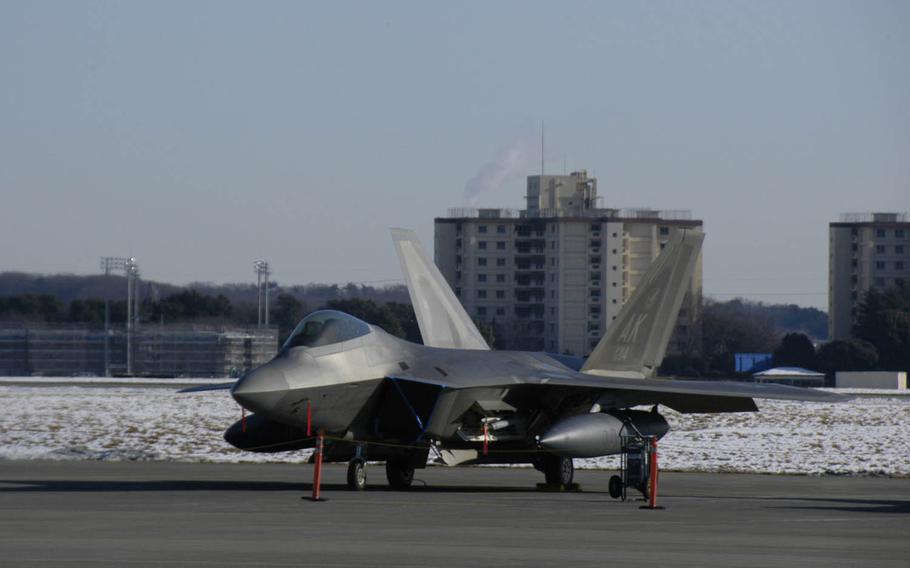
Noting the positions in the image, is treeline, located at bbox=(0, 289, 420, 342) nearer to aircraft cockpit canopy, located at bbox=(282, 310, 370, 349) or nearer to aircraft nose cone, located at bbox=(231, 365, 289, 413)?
aircraft cockpit canopy, located at bbox=(282, 310, 370, 349)

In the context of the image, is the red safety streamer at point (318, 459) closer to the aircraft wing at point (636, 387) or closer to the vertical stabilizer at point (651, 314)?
the aircraft wing at point (636, 387)

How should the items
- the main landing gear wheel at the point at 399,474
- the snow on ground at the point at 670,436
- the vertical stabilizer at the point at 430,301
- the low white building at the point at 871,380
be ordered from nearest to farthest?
the main landing gear wheel at the point at 399,474 < the vertical stabilizer at the point at 430,301 < the snow on ground at the point at 670,436 < the low white building at the point at 871,380

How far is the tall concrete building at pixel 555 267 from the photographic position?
416 ft

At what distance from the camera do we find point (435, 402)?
63.3 feet

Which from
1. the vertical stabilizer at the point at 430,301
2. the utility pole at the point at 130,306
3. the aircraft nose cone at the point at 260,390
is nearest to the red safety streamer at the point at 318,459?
the aircraft nose cone at the point at 260,390

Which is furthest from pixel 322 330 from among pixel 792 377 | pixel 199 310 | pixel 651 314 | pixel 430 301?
pixel 199 310

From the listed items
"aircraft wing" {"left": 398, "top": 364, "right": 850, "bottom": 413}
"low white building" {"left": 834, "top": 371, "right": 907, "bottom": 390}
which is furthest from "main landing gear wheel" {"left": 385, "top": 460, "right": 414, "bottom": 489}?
"low white building" {"left": 834, "top": 371, "right": 907, "bottom": 390}

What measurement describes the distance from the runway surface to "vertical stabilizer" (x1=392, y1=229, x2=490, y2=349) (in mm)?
2213

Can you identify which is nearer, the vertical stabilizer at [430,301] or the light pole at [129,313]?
the vertical stabilizer at [430,301]

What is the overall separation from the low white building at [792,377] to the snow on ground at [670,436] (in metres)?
53.7

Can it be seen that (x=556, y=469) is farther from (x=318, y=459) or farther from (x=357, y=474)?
(x=318, y=459)

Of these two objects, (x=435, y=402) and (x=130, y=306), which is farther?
(x=130, y=306)

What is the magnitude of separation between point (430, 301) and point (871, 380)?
63.3m

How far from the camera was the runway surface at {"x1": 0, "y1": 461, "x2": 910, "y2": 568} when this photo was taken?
37.4 ft
